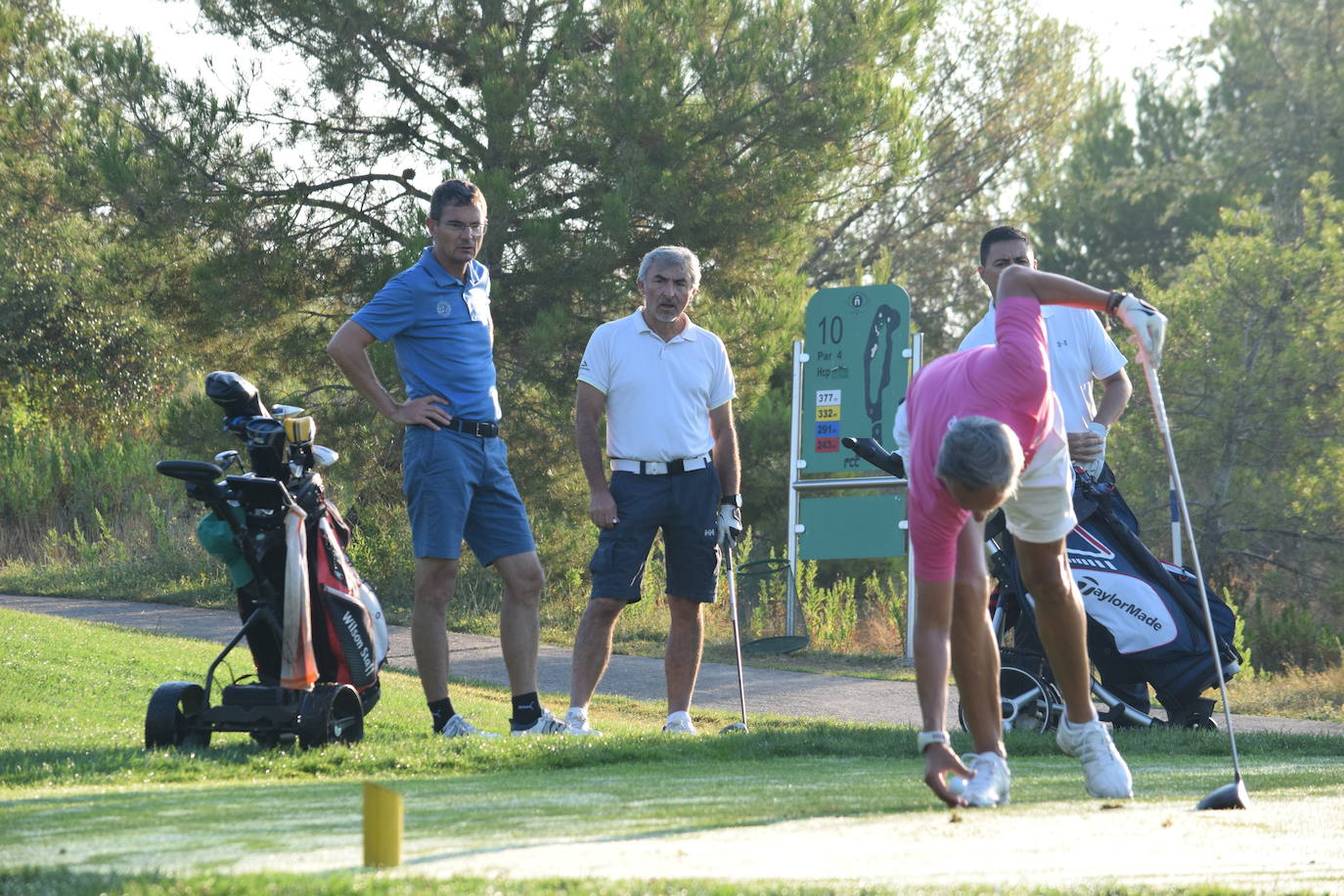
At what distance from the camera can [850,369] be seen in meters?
14.0

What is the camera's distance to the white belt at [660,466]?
7465 mm

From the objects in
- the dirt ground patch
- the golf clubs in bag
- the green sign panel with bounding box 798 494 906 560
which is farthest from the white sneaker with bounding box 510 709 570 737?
the green sign panel with bounding box 798 494 906 560

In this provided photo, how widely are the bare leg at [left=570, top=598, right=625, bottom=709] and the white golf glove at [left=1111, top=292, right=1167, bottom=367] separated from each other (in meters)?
3.02

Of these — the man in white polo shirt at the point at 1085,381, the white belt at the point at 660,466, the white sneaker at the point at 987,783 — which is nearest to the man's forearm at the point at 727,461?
the white belt at the point at 660,466

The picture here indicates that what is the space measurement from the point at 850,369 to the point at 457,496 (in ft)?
24.4

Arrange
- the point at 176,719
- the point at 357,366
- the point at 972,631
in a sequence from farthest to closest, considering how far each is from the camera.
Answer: the point at 357,366 → the point at 176,719 → the point at 972,631

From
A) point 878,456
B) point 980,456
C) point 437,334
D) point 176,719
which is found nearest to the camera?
point 980,456

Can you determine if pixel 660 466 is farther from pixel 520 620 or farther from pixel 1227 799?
pixel 1227 799

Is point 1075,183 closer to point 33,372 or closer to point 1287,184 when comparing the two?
point 1287,184

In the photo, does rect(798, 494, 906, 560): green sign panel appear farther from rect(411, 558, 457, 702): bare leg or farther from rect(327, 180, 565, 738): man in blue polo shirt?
rect(411, 558, 457, 702): bare leg

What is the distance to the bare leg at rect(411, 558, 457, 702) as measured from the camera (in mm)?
7035

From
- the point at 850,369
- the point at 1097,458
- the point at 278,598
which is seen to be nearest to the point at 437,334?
the point at 278,598

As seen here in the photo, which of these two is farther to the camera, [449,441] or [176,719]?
[449,441]

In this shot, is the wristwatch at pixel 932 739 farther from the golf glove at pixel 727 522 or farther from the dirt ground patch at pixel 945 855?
→ the golf glove at pixel 727 522
